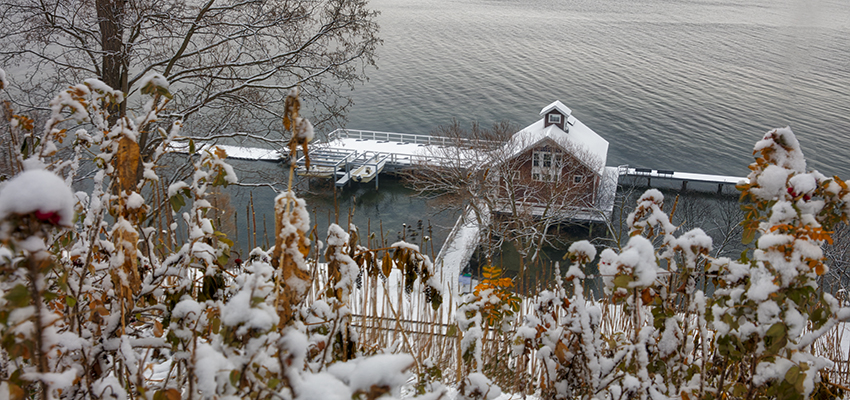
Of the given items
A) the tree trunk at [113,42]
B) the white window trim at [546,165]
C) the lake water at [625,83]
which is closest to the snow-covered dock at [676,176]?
the lake water at [625,83]

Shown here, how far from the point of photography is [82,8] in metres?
8.63

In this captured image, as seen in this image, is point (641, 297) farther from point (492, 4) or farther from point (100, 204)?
point (492, 4)

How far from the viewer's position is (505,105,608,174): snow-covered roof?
2156 centimetres

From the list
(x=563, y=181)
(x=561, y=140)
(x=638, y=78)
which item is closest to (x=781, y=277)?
(x=563, y=181)

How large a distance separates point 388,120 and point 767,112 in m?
23.3

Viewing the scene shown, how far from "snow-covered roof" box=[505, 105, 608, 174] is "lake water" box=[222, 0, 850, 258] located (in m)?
4.35

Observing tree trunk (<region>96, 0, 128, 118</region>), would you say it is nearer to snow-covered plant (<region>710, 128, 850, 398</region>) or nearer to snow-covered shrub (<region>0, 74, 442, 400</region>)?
snow-covered shrub (<region>0, 74, 442, 400</region>)

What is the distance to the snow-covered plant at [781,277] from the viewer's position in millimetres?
1576

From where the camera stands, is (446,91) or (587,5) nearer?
(446,91)

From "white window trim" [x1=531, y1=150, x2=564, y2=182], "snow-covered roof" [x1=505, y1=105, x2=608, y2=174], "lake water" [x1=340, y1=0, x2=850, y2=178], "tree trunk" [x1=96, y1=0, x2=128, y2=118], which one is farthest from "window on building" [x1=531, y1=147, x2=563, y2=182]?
"tree trunk" [x1=96, y1=0, x2=128, y2=118]

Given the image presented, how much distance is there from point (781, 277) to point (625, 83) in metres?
40.9

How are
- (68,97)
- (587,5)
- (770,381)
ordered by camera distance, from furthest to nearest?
(587,5), (68,97), (770,381)

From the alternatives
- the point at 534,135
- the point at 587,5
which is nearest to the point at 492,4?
the point at 587,5

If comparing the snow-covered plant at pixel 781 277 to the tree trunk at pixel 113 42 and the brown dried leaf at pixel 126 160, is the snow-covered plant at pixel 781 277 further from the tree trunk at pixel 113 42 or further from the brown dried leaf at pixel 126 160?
the tree trunk at pixel 113 42
